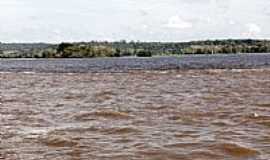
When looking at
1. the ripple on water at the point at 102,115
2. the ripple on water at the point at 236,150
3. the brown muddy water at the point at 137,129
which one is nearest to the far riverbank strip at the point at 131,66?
the brown muddy water at the point at 137,129

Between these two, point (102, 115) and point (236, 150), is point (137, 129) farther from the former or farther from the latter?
point (236, 150)

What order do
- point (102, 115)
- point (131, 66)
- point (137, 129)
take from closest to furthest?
point (137, 129), point (102, 115), point (131, 66)

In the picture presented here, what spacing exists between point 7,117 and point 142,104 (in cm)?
702

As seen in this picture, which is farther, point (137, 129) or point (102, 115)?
point (102, 115)

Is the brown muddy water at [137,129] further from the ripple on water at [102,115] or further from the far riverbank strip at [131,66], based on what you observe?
the far riverbank strip at [131,66]

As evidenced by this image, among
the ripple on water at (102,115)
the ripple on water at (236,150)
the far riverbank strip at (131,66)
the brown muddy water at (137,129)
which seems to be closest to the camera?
the ripple on water at (236,150)

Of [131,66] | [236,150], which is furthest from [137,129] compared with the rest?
[131,66]

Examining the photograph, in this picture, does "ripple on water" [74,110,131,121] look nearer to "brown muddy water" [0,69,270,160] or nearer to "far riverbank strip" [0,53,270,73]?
"brown muddy water" [0,69,270,160]

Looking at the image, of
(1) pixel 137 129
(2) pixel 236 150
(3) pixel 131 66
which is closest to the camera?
(2) pixel 236 150

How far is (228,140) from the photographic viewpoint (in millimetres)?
15750

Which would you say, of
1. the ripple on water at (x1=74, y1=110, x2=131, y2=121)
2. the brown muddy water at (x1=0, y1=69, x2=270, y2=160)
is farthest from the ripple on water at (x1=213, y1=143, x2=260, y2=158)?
the ripple on water at (x1=74, y1=110, x2=131, y2=121)

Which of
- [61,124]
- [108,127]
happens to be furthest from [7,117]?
[108,127]

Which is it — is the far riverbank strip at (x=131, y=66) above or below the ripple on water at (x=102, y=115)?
below

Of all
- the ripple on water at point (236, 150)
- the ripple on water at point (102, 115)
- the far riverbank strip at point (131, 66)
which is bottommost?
the far riverbank strip at point (131, 66)
